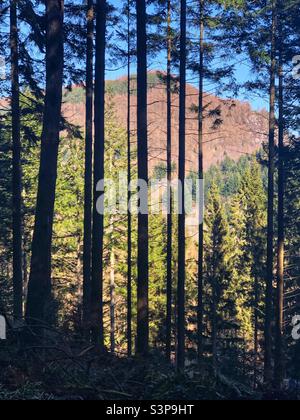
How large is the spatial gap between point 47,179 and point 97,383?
14.4ft

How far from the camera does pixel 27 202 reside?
81.7 feet

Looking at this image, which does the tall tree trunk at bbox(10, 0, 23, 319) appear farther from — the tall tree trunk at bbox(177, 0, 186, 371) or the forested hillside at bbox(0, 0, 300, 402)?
the tall tree trunk at bbox(177, 0, 186, 371)

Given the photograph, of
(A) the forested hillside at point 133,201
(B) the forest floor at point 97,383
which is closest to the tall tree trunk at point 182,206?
(A) the forested hillside at point 133,201

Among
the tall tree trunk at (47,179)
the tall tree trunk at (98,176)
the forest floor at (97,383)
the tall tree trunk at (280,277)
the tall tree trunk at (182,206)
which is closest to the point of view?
the forest floor at (97,383)

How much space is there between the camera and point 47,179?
27.1 ft

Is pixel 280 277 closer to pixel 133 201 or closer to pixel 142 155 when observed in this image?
pixel 142 155

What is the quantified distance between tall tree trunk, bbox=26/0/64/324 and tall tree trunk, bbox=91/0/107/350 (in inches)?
121

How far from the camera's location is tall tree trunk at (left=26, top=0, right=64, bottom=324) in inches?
304

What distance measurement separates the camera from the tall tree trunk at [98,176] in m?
11.1

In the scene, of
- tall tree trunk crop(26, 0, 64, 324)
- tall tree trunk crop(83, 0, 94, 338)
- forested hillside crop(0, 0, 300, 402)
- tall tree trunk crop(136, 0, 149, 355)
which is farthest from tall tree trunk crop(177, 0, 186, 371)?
tall tree trunk crop(26, 0, 64, 324)

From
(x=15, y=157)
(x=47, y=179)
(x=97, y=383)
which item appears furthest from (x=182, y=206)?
(x=97, y=383)

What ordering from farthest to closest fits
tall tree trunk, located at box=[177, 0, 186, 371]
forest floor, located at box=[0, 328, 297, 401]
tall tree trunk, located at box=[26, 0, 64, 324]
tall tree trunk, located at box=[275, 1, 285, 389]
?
1. tall tree trunk, located at box=[275, 1, 285, 389]
2. tall tree trunk, located at box=[177, 0, 186, 371]
3. tall tree trunk, located at box=[26, 0, 64, 324]
4. forest floor, located at box=[0, 328, 297, 401]

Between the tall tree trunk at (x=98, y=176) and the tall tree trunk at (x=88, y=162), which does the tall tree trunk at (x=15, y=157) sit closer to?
the tall tree trunk at (x=88, y=162)

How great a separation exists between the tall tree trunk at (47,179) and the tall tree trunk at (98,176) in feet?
10.1
